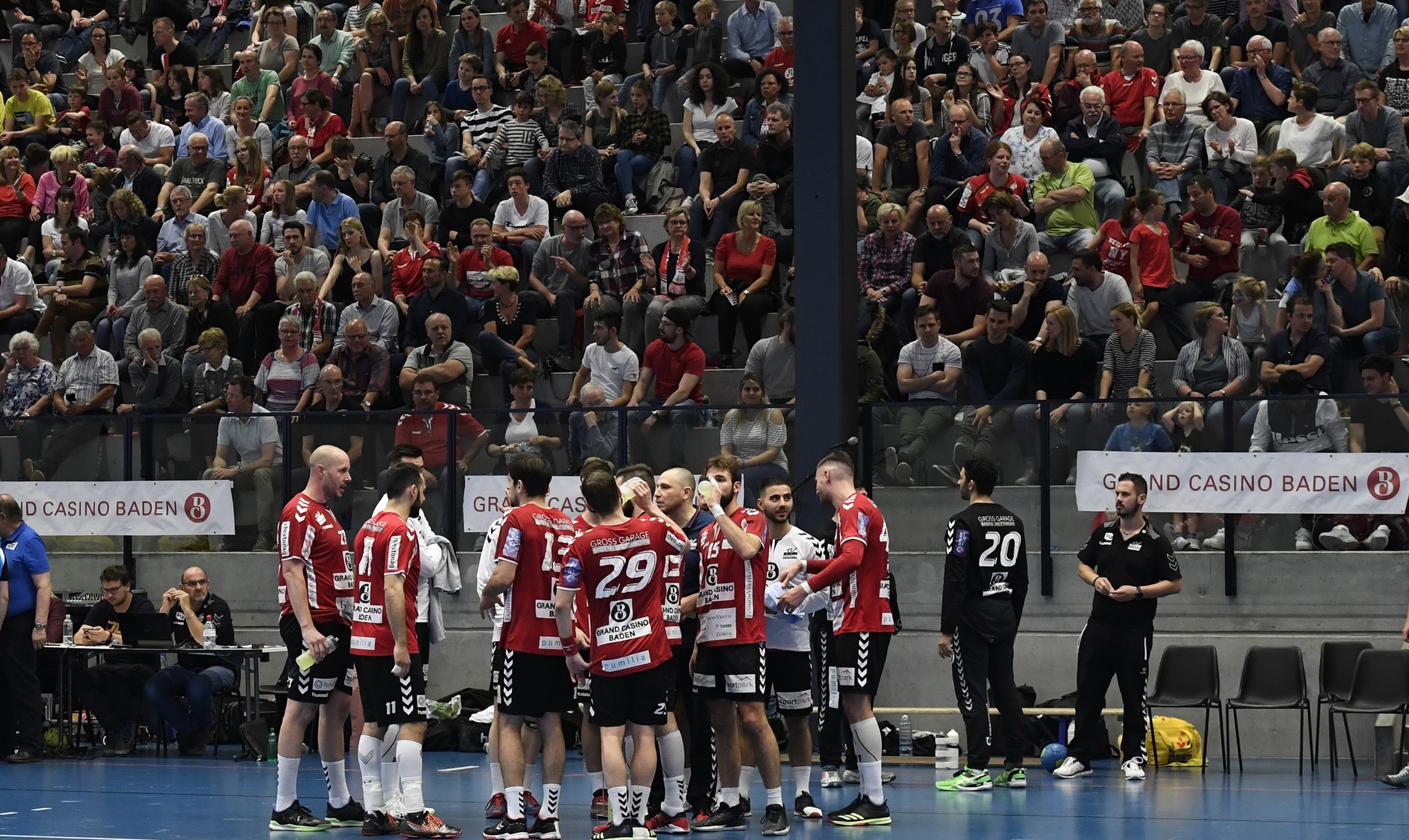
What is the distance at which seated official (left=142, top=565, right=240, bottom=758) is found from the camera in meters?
15.7

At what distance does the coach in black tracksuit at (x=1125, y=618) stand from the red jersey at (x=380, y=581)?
17.6 ft

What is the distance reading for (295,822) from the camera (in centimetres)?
1103

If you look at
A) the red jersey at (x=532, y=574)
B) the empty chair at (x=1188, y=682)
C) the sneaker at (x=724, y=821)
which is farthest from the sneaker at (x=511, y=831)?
the empty chair at (x=1188, y=682)

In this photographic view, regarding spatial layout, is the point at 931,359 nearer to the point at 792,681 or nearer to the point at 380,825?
the point at 792,681

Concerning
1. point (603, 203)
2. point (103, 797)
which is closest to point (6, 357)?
point (603, 203)

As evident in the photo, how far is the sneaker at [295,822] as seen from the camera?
1103 centimetres

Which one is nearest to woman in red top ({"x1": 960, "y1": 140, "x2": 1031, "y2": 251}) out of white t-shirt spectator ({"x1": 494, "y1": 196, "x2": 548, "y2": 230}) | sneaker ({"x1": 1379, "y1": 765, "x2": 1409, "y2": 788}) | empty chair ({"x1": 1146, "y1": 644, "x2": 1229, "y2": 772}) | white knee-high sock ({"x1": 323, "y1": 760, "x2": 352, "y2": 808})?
white t-shirt spectator ({"x1": 494, "y1": 196, "x2": 548, "y2": 230})

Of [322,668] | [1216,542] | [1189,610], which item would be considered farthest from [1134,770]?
[322,668]

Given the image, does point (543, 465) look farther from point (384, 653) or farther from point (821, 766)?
point (821, 766)

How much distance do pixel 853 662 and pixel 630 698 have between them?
5.00 ft

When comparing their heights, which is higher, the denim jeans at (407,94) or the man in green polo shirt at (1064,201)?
the denim jeans at (407,94)

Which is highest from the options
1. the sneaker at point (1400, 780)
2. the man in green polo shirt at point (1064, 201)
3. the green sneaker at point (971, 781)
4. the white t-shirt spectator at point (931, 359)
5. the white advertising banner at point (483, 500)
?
the man in green polo shirt at point (1064, 201)

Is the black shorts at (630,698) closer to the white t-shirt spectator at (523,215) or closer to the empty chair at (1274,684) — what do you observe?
the empty chair at (1274,684)

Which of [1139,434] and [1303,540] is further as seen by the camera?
[1139,434]
